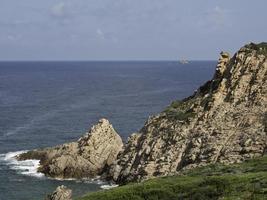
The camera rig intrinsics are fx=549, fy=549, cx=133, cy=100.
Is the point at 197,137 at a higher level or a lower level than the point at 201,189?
lower

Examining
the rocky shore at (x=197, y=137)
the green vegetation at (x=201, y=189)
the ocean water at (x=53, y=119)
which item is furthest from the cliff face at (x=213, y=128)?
the green vegetation at (x=201, y=189)

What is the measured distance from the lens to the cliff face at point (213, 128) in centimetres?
6225

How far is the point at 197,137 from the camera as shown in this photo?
65812 mm

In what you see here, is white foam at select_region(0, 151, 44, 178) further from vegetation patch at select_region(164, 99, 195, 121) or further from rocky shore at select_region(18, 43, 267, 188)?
vegetation patch at select_region(164, 99, 195, 121)

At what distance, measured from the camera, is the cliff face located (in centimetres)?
6225

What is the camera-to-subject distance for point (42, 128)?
11081cm

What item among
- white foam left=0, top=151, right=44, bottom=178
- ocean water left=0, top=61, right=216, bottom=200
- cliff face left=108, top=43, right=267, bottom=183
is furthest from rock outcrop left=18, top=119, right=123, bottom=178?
cliff face left=108, top=43, right=267, bottom=183

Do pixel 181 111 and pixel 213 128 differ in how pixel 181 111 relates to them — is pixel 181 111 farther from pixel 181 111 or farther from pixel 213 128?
pixel 213 128

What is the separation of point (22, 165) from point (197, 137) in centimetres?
2972

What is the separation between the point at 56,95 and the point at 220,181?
147213 mm

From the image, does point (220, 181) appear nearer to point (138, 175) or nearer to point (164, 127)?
point (138, 175)

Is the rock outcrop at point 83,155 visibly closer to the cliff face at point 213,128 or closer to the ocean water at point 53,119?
the ocean water at point 53,119

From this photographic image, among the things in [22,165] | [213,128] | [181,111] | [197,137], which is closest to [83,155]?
[22,165]

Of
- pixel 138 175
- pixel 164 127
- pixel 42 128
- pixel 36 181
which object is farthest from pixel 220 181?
pixel 42 128
